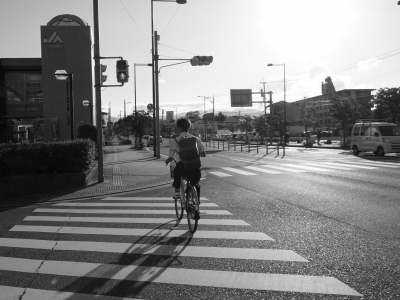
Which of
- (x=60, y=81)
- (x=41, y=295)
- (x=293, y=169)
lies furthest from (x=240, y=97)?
(x=41, y=295)

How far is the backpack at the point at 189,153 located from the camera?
6.28 meters

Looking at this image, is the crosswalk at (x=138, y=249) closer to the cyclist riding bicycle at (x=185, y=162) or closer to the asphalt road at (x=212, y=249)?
the asphalt road at (x=212, y=249)

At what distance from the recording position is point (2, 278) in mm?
4406

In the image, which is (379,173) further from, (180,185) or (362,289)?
(362,289)

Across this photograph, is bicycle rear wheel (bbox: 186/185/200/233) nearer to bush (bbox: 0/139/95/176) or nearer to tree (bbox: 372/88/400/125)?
bush (bbox: 0/139/95/176)

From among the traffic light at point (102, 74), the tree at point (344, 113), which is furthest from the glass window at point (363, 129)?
the traffic light at point (102, 74)

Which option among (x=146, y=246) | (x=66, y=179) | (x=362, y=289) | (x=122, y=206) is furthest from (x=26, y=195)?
(x=362, y=289)

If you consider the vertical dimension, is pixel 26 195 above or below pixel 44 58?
below

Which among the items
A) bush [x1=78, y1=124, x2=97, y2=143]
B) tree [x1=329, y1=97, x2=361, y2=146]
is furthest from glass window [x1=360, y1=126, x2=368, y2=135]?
bush [x1=78, y1=124, x2=97, y2=143]

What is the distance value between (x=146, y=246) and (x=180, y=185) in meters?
1.39

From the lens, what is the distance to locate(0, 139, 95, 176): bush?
11.1 m

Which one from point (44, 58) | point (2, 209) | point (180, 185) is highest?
point (44, 58)

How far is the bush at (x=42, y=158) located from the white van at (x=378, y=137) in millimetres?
18627

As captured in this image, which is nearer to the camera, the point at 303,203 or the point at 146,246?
the point at 146,246
